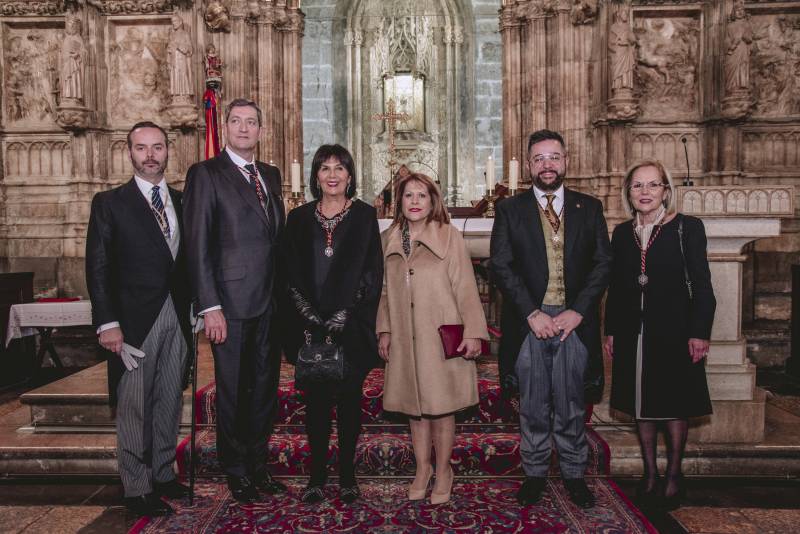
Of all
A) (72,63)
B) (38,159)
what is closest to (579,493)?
(72,63)

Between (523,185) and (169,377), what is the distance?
21.3ft

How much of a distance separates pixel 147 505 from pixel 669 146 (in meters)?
7.49

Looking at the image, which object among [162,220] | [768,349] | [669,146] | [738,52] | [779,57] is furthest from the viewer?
[669,146]

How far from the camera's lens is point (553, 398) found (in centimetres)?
297

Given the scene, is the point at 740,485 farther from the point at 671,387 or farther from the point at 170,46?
the point at 170,46

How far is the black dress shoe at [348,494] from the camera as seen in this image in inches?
119

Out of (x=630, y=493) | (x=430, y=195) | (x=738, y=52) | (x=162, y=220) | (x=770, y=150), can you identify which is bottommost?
(x=630, y=493)

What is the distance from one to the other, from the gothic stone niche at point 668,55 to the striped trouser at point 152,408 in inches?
274

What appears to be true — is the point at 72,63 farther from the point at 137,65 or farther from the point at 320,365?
the point at 320,365

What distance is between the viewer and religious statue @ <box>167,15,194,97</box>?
7.54 meters

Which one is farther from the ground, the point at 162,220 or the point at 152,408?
the point at 162,220

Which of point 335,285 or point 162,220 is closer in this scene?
point 335,285

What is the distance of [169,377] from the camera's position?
304 centimetres

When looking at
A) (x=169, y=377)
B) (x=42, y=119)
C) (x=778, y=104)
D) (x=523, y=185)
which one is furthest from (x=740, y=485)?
(x=42, y=119)
